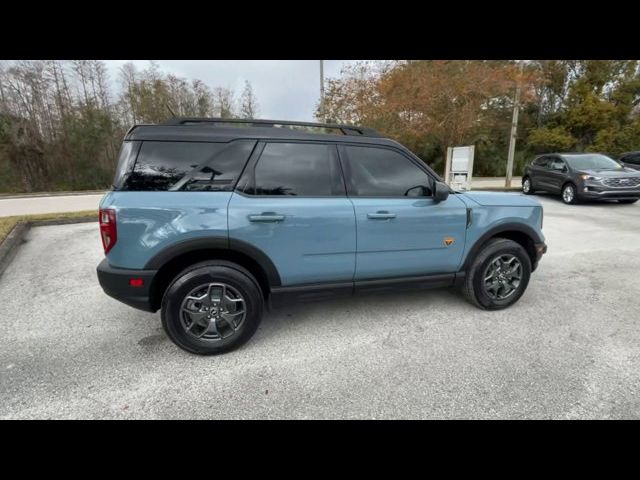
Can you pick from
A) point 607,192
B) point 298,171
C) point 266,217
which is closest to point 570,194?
point 607,192

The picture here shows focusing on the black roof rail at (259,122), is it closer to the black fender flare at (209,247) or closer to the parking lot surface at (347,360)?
the black fender flare at (209,247)

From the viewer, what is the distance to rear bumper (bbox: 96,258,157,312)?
236 cm

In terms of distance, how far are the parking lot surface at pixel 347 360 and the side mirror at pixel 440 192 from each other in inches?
47.1

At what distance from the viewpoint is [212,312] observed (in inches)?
98.5

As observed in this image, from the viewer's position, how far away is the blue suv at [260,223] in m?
2.36

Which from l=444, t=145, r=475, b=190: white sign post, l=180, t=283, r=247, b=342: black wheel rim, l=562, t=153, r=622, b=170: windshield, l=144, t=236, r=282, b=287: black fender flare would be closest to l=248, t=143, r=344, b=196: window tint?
l=144, t=236, r=282, b=287: black fender flare

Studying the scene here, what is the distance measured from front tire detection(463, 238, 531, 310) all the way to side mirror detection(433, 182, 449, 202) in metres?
0.81

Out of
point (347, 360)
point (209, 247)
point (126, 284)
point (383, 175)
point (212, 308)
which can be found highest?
point (383, 175)

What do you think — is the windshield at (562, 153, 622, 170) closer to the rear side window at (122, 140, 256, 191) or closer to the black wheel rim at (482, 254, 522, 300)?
the black wheel rim at (482, 254, 522, 300)

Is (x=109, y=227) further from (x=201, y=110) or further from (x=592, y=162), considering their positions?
(x=201, y=110)

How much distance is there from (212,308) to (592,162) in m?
12.1

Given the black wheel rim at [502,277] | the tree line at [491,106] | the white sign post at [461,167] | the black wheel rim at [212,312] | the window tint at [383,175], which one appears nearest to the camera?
the black wheel rim at [212,312]

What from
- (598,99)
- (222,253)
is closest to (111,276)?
(222,253)

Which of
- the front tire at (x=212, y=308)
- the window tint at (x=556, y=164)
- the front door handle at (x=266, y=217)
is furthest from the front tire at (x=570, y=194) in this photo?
the front tire at (x=212, y=308)
